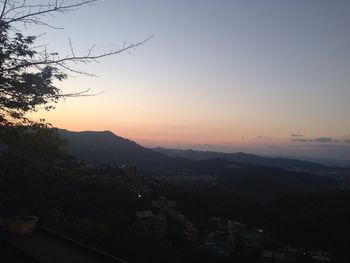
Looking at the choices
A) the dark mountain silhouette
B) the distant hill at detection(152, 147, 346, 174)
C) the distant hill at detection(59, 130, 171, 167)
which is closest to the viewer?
the distant hill at detection(59, 130, 171, 167)

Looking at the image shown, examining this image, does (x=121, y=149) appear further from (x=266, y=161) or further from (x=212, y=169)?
(x=266, y=161)

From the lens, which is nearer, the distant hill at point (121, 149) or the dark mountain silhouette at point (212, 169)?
the distant hill at point (121, 149)

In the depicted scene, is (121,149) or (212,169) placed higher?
(121,149)

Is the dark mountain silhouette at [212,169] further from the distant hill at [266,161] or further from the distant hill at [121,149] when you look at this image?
the distant hill at [266,161]

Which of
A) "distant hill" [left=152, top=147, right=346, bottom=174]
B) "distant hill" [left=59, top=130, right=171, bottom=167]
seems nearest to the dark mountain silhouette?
"distant hill" [left=59, top=130, right=171, bottom=167]

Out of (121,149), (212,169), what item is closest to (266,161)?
(212,169)

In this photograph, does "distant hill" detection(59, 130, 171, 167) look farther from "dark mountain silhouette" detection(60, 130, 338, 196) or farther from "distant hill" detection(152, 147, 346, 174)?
"distant hill" detection(152, 147, 346, 174)

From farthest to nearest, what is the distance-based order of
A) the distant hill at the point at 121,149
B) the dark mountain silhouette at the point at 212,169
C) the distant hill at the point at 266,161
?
the distant hill at the point at 266,161 → the dark mountain silhouette at the point at 212,169 → the distant hill at the point at 121,149

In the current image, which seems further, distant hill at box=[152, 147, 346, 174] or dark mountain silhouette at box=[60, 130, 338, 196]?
distant hill at box=[152, 147, 346, 174]

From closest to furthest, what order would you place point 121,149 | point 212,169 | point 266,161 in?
point 121,149
point 212,169
point 266,161

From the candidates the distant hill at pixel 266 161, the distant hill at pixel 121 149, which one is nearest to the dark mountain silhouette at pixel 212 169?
the distant hill at pixel 121 149

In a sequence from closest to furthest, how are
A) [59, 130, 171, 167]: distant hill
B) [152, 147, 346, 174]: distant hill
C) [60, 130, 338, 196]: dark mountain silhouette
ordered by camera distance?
[59, 130, 171, 167]: distant hill < [60, 130, 338, 196]: dark mountain silhouette < [152, 147, 346, 174]: distant hill

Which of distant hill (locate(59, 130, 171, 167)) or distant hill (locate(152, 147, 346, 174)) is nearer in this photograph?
distant hill (locate(59, 130, 171, 167))
